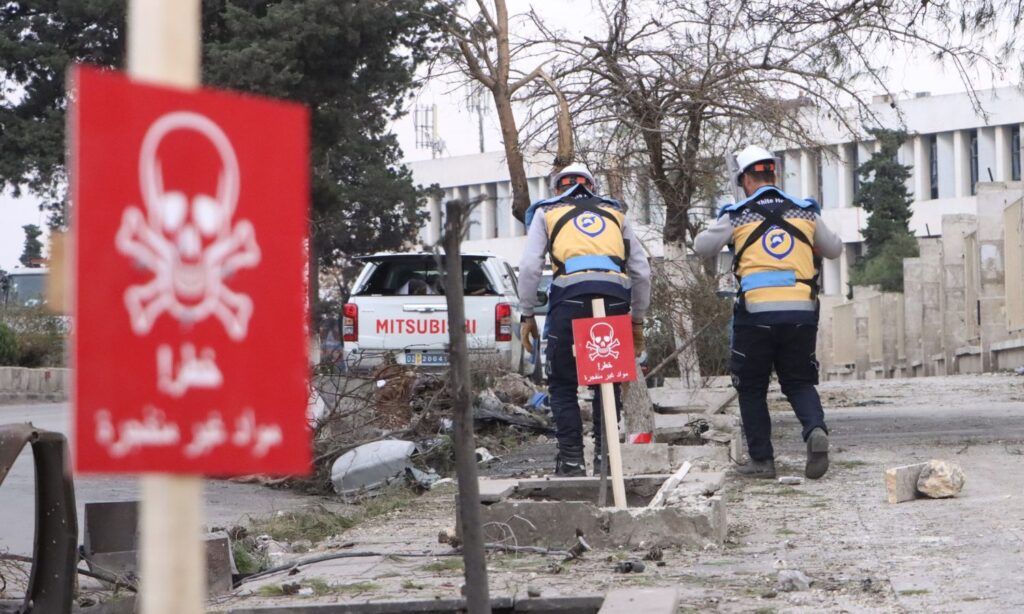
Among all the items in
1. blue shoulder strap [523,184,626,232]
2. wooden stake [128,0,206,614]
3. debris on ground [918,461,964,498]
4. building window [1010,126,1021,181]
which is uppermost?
building window [1010,126,1021,181]

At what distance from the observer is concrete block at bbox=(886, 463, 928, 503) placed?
24.4 ft

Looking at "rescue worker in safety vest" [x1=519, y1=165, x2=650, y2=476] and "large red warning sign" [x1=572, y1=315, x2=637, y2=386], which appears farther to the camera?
"rescue worker in safety vest" [x1=519, y1=165, x2=650, y2=476]

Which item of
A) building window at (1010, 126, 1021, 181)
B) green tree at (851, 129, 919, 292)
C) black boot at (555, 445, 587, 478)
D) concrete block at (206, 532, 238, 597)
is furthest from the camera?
green tree at (851, 129, 919, 292)

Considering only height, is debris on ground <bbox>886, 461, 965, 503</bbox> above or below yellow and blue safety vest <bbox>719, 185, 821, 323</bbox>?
below

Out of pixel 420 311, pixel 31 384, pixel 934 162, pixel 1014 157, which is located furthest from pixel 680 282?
pixel 934 162

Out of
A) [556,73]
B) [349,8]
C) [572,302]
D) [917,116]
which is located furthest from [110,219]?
[917,116]

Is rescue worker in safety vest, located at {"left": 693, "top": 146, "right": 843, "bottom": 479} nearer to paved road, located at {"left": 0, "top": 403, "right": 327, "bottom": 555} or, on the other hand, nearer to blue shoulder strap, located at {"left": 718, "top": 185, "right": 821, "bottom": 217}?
blue shoulder strap, located at {"left": 718, "top": 185, "right": 821, "bottom": 217}

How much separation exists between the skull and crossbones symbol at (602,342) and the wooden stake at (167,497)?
5023 mm

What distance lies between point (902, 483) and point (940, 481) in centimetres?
23

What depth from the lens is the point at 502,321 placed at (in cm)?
1614

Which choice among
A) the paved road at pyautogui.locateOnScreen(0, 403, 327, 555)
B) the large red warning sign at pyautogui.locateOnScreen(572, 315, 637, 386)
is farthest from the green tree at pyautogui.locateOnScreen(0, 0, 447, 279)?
the large red warning sign at pyautogui.locateOnScreen(572, 315, 637, 386)

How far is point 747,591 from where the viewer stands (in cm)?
508

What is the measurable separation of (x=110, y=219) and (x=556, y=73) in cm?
1139

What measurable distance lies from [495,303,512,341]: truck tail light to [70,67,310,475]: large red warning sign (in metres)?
13.9
